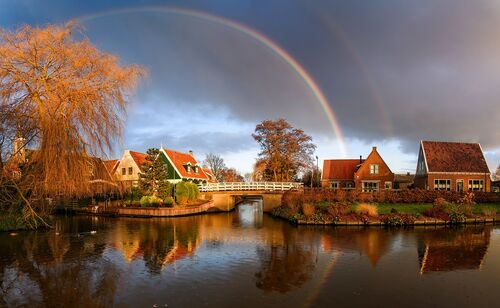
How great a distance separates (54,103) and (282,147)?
33.3m

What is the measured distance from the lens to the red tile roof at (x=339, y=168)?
51.5 metres

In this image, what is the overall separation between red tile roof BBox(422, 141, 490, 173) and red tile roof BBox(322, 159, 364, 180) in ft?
30.5

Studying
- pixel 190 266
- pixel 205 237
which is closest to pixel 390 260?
pixel 190 266

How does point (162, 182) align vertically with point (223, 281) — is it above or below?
above

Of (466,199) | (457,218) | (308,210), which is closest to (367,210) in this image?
(308,210)

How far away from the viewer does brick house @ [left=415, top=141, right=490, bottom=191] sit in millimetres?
45500

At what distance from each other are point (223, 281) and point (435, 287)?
6821 mm

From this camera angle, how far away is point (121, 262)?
15.3m

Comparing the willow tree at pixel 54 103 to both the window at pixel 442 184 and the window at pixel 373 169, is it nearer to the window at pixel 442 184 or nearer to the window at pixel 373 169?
the window at pixel 373 169

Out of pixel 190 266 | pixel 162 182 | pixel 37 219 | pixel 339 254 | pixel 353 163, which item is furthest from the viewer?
pixel 353 163

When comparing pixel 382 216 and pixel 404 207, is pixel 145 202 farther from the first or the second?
pixel 404 207

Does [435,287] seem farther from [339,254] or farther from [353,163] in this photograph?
[353,163]

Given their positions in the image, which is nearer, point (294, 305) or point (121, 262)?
point (294, 305)

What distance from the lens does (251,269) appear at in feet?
46.6
